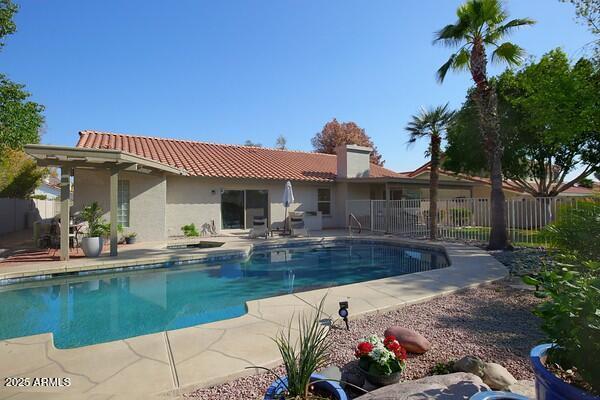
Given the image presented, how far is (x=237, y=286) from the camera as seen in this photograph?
8.60 metres

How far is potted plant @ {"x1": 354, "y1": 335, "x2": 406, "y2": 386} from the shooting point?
3287mm

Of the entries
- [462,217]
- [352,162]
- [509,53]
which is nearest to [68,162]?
[352,162]

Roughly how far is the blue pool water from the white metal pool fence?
10.7ft

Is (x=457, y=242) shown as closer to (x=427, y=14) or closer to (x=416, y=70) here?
(x=416, y=70)

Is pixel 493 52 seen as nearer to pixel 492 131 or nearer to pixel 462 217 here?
pixel 492 131

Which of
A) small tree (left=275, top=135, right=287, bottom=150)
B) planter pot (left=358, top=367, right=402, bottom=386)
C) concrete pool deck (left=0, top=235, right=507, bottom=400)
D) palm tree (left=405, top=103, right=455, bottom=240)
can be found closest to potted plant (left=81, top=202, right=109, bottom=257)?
concrete pool deck (left=0, top=235, right=507, bottom=400)

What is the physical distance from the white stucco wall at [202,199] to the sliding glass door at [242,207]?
0.92 ft

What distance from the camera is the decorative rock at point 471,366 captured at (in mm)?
3286

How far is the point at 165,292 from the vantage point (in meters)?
8.23

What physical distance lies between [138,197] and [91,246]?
4.64 m

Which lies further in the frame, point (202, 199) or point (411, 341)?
point (202, 199)

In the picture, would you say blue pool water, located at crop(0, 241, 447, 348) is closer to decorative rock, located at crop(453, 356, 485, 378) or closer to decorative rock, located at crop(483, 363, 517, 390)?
decorative rock, located at crop(453, 356, 485, 378)

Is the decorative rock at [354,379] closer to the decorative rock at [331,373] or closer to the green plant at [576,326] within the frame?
the decorative rock at [331,373]

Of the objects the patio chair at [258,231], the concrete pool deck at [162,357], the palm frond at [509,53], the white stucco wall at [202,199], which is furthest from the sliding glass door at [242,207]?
the palm frond at [509,53]
